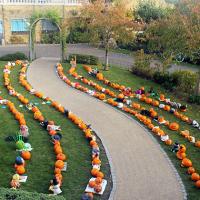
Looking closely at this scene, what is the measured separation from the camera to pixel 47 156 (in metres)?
16.3

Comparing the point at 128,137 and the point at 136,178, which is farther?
the point at 128,137

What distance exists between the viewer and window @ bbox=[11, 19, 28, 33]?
146 feet

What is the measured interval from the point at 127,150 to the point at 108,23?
14537 millimetres

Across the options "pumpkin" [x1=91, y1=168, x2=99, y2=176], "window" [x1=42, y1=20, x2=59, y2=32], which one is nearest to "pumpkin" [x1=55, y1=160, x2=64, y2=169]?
"pumpkin" [x1=91, y1=168, x2=99, y2=176]

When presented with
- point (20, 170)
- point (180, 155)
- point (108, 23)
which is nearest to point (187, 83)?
point (108, 23)

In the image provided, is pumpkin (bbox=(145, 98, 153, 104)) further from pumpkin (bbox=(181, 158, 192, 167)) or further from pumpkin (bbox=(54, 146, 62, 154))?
pumpkin (bbox=(54, 146, 62, 154))

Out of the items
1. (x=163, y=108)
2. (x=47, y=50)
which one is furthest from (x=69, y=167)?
(x=47, y=50)

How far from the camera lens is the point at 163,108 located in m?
23.2

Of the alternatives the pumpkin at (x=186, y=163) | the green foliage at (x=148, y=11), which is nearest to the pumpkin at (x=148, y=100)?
the pumpkin at (x=186, y=163)

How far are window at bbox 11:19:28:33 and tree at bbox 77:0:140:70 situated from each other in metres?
15.4

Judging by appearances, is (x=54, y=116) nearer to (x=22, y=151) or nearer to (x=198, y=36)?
(x=22, y=151)

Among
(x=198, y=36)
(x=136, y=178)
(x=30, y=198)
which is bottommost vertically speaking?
(x=136, y=178)

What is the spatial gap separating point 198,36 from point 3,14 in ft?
86.5

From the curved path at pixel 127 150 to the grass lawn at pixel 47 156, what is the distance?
0.75m
